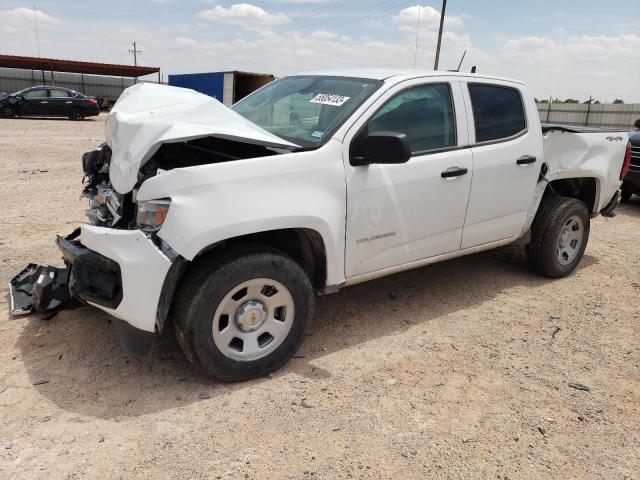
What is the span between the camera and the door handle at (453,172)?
154 inches

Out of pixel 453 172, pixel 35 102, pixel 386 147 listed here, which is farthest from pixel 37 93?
pixel 386 147

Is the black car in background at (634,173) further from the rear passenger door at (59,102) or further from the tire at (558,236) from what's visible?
the rear passenger door at (59,102)

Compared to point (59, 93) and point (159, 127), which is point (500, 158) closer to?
point (159, 127)

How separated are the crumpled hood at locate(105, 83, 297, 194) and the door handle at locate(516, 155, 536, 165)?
2141 mm

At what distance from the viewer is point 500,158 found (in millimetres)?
4312

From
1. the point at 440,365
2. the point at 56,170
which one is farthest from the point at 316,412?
the point at 56,170

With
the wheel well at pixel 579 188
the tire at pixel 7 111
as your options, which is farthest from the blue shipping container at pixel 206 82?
the wheel well at pixel 579 188

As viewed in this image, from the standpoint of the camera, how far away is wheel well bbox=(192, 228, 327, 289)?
3.35 metres

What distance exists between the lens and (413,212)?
3.80 metres

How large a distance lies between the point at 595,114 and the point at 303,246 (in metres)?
28.8

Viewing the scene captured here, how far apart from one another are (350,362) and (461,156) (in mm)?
1748

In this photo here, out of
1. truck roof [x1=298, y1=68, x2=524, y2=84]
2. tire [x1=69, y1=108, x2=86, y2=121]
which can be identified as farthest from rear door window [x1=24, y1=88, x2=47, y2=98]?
truck roof [x1=298, y1=68, x2=524, y2=84]

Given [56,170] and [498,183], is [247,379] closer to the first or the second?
[498,183]

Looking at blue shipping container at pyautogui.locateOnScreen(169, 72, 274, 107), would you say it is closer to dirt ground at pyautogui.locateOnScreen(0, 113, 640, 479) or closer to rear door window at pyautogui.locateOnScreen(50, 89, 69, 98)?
rear door window at pyautogui.locateOnScreen(50, 89, 69, 98)
